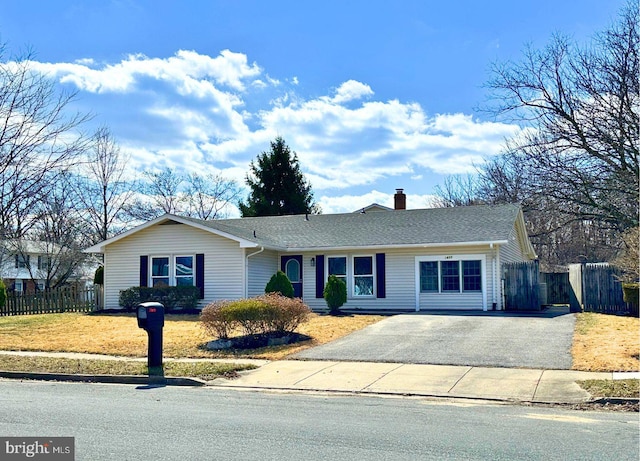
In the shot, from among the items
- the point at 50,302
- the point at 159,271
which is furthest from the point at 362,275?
the point at 50,302

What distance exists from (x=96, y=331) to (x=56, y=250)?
2715 cm

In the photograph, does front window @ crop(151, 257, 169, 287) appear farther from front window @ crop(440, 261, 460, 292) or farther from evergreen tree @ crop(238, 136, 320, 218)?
evergreen tree @ crop(238, 136, 320, 218)

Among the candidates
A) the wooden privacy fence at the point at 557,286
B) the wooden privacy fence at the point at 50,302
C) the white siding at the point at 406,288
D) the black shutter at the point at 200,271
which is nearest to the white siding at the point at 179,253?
the black shutter at the point at 200,271

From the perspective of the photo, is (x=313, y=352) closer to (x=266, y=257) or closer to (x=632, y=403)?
(x=632, y=403)

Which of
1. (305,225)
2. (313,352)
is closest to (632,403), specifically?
(313,352)

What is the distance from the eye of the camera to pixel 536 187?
2766cm

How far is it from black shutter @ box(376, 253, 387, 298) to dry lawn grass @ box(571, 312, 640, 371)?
745 centimetres

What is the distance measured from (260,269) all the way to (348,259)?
3587mm

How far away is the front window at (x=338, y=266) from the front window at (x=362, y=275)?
42 cm

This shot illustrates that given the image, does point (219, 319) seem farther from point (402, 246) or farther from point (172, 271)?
point (172, 271)

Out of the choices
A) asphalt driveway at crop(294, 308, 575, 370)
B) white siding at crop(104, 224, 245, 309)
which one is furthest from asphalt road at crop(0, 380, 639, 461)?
white siding at crop(104, 224, 245, 309)

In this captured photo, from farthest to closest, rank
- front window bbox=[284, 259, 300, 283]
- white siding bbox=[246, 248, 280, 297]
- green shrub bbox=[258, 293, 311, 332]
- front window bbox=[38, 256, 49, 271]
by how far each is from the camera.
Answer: front window bbox=[38, 256, 49, 271]
front window bbox=[284, 259, 300, 283]
white siding bbox=[246, 248, 280, 297]
green shrub bbox=[258, 293, 311, 332]

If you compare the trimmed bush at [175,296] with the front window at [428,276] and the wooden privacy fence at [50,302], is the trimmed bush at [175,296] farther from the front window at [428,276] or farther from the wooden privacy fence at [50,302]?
the front window at [428,276]

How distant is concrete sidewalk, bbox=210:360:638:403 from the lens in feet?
34.3
